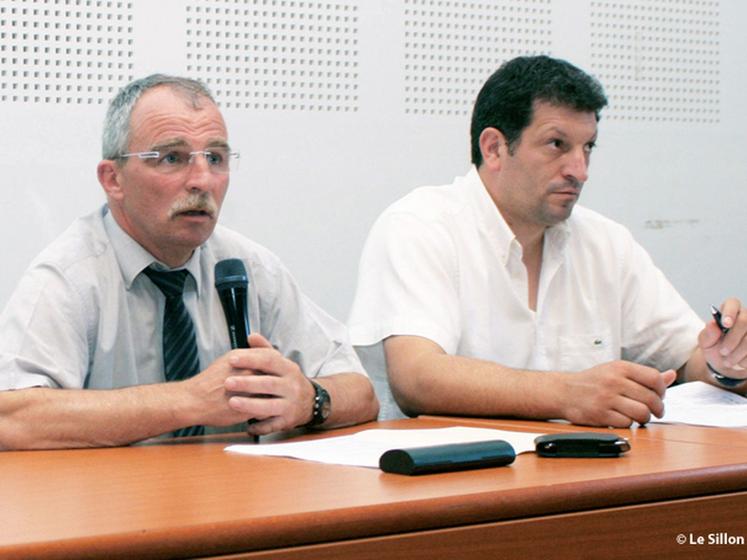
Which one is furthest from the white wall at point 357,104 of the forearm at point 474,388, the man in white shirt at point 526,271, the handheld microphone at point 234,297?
the handheld microphone at point 234,297

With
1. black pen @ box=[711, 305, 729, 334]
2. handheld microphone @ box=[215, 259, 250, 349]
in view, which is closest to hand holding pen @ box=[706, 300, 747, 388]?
black pen @ box=[711, 305, 729, 334]

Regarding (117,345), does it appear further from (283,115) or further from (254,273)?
(283,115)

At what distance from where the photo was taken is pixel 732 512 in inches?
54.8

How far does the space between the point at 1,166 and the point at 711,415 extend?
1.64 meters

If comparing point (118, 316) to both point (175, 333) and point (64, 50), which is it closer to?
point (175, 333)

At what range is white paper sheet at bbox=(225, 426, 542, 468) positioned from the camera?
1.53m

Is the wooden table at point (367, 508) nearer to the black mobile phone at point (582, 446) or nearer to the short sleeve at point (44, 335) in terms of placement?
the black mobile phone at point (582, 446)

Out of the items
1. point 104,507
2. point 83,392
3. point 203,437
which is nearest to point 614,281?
point 203,437

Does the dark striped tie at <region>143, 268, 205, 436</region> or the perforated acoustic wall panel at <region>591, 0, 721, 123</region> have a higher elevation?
the perforated acoustic wall panel at <region>591, 0, 721, 123</region>

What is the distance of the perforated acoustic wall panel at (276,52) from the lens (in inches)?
110

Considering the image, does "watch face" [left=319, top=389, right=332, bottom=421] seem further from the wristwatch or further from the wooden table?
the wooden table

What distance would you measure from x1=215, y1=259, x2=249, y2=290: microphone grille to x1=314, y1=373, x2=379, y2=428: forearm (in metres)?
0.28

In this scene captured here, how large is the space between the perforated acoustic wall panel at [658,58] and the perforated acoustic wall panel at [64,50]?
5.01 feet

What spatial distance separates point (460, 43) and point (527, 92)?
2.12 feet
